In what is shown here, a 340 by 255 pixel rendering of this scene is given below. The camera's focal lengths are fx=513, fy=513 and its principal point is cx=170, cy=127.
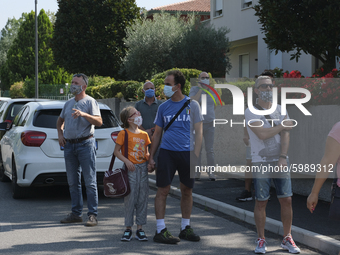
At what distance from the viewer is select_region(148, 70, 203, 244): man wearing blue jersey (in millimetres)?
5969

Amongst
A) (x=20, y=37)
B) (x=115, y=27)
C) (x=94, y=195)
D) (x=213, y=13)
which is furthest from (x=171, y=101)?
(x=20, y=37)

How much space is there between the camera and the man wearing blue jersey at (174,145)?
19.6 feet

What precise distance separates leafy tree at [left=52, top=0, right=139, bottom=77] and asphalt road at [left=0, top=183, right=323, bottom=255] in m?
24.0

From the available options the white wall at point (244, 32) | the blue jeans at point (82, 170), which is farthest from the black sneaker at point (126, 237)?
the white wall at point (244, 32)

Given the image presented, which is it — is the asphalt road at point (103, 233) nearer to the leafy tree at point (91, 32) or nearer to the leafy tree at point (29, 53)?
the leafy tree at point (91, 32)

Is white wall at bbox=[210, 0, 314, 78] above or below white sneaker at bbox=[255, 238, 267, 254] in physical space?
above

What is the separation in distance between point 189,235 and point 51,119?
11.9 ft

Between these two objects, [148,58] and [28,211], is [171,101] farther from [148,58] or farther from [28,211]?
[148,58]

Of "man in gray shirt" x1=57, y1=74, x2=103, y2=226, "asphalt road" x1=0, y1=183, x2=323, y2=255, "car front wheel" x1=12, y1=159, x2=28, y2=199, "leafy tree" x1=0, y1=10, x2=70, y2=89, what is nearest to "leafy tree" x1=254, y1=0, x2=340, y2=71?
"asphalt road" x1=0, y1=183, x2=323, y2=255

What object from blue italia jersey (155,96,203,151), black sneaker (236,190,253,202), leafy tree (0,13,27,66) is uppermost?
leafy tree (0,13,27,66)

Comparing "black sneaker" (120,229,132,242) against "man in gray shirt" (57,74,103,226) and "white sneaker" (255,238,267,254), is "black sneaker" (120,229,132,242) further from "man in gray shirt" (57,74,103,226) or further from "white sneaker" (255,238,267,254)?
"white sneaker" (255,238,267,254)

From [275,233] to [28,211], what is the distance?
→ 12.3ft

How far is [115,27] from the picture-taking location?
32.0m

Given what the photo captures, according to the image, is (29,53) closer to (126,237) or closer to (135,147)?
(135,147)
